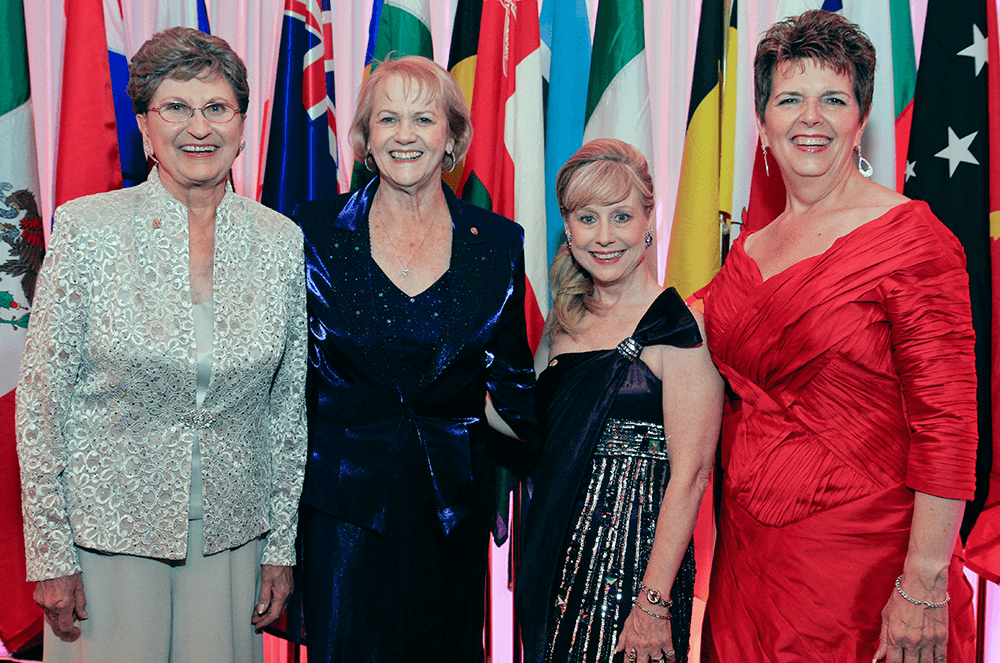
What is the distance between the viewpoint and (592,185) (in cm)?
174

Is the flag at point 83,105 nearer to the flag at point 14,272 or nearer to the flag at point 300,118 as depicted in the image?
the flag at point 14,272

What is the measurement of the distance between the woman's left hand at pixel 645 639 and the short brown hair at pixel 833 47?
1.20m

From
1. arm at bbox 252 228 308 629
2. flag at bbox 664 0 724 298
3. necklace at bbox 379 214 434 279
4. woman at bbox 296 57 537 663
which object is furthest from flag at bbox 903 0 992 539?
arm at bbox 252 228 308 629

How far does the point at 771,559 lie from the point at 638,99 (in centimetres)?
148

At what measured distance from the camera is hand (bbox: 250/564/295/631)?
1.67 metres

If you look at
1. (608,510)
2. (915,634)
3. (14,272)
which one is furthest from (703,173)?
(14,272)

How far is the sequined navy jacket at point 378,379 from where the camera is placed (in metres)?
1.69

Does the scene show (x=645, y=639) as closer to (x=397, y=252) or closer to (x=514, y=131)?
(x=397, y=252)

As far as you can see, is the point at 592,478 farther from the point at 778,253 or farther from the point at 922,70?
the point at 922,70

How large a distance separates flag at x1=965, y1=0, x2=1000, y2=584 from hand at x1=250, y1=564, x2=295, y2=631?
181cm

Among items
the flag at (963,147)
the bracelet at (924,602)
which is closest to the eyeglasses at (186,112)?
the bracelet at (924,602)

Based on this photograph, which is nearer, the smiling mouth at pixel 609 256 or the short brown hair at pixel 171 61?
the short brown hair at pixel 171 61

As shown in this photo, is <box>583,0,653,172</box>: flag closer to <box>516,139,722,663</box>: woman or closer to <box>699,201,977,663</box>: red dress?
<box>516,139,722,663</box>: woman

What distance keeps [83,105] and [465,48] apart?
1217 millimetres
